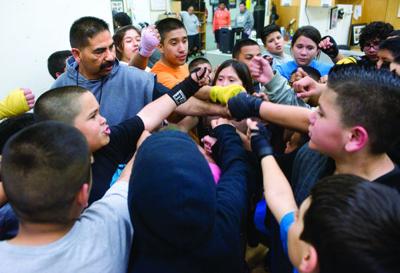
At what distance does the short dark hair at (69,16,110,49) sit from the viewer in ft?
5.14

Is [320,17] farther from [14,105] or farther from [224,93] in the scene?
[14,105]

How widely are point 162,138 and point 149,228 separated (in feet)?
0.72

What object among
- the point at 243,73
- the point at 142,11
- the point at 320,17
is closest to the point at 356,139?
the point at 243,73

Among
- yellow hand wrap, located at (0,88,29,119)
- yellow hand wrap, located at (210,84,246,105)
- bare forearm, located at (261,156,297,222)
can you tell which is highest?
yellow hand wrap, located at (210,84,246,105)

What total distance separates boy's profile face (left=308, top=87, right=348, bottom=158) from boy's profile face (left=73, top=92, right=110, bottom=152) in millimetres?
777

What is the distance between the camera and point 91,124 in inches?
45.2

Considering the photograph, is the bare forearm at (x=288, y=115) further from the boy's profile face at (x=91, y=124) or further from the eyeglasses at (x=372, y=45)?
the eyeglasses at (x=372, y=45)

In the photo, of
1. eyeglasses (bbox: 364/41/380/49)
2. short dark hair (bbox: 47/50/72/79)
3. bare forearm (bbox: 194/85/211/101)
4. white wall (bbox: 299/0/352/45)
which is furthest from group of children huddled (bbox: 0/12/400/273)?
white wall (bbox: 299/0/352/45)

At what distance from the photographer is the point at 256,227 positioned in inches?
55.5

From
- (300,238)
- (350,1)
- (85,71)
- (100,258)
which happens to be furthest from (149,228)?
(350,1)

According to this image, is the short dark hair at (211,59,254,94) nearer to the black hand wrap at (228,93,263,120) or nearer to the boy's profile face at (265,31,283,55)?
the black hand wrap at (228,93,263,120)

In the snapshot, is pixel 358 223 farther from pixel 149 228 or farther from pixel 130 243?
pixel 130 243

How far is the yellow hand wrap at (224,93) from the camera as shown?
1363 millimetres

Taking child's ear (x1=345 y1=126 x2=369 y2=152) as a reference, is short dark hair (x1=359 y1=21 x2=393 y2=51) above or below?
above
